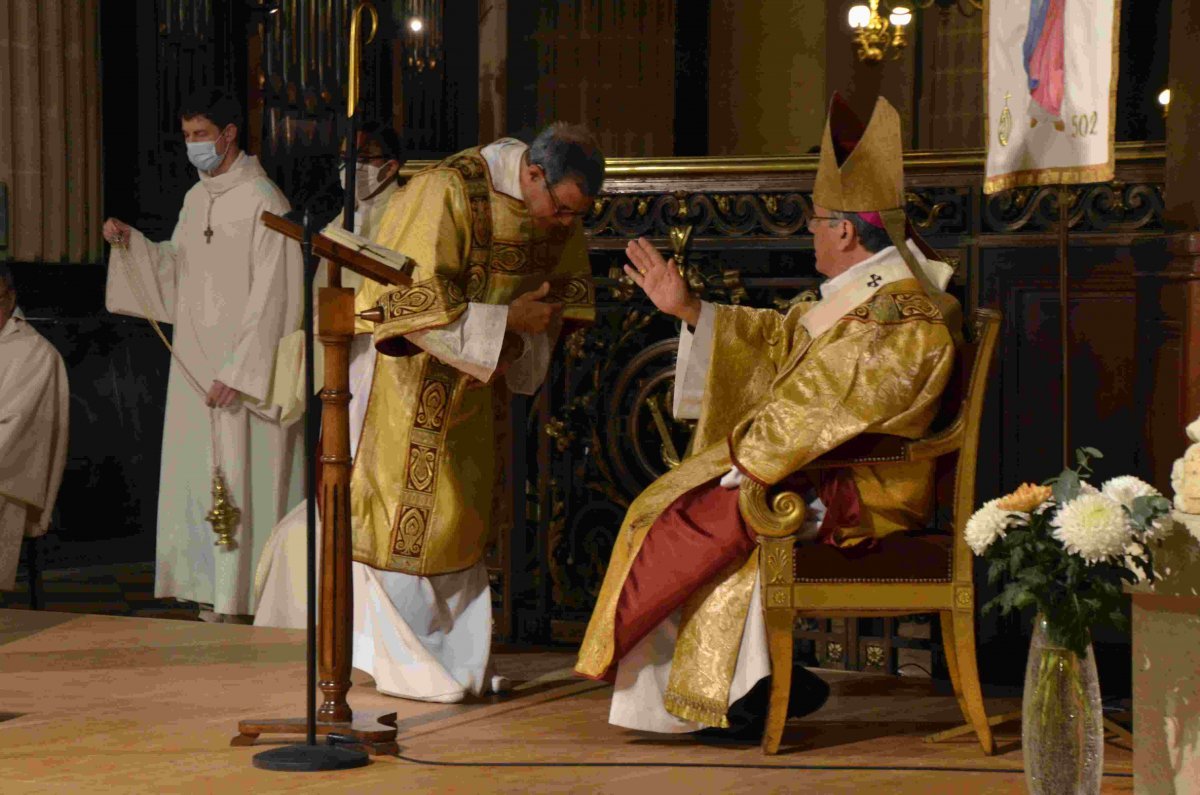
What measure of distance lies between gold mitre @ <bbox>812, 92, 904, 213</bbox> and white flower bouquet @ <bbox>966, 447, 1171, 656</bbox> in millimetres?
1038

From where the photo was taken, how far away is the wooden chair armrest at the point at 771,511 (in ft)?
15.1

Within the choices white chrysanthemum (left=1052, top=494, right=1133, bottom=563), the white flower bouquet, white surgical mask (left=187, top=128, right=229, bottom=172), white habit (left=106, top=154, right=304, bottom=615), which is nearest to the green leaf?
the white flower bouquet

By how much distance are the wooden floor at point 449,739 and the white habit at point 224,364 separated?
4.69ft

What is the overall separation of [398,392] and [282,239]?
89.6 inches

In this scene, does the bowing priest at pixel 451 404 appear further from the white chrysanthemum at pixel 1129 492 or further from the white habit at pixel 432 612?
the white chrysanthemum at pixel 1129 492

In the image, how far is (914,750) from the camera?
15.4 feet

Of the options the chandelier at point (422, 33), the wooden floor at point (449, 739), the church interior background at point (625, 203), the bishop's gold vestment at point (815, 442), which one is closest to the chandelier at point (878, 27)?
the church interior background at point (625, 203)

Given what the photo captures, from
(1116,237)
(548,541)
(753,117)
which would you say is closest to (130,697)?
(548,541)

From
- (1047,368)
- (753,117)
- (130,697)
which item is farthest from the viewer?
(753,117)

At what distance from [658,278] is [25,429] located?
352 centimetres

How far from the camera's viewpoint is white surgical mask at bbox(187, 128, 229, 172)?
7.52m

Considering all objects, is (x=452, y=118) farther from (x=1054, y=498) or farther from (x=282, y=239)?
(x=1054, y=498)

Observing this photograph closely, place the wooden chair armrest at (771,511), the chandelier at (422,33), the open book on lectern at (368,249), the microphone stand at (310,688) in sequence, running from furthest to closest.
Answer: the chandelier at (422,33) → the wooden chair armrest at (771,511) → the open book on lectern at (368,249) → the microphone stand at (310,688)

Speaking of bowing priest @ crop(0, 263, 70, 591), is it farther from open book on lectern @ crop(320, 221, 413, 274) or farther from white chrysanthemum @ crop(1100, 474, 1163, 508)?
white chrysanthemum @ crop(1100, 474, 1163, 508)
